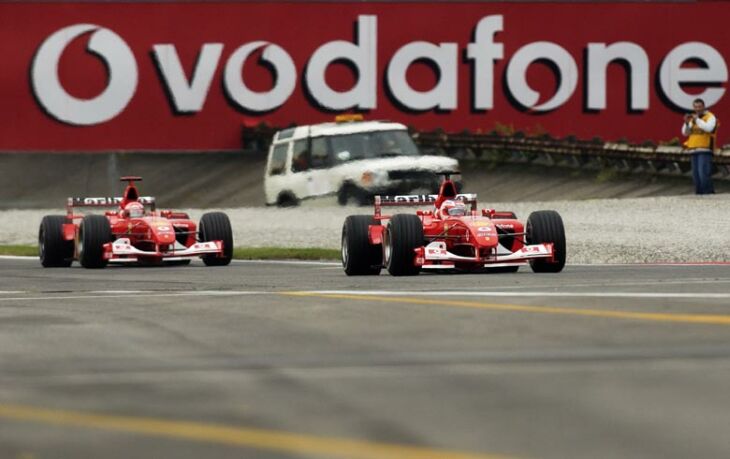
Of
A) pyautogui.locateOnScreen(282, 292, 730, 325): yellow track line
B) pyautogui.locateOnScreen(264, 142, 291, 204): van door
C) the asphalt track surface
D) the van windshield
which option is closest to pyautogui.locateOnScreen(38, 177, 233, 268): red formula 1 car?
the asphalt track surface

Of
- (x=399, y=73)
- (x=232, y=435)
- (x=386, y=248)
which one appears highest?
(x=399, y=73)

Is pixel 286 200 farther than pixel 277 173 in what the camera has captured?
No

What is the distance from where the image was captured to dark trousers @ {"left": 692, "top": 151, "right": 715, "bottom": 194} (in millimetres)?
30781

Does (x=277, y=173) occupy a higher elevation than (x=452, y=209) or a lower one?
higher

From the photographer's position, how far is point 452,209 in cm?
1738

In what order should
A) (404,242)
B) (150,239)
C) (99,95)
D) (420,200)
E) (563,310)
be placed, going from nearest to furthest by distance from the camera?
(563,310)
(404,242)
(420,200)
(150,239)
(99,95)

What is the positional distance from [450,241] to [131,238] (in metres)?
5.29

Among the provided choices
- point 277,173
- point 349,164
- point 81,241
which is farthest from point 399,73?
point 81,241

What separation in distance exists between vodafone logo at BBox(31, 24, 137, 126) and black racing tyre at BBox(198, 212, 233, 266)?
83.1 feet

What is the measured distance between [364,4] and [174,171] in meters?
6.78

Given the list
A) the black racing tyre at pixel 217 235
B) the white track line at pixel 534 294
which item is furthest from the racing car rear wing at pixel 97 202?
the white track line at pixel 534 294

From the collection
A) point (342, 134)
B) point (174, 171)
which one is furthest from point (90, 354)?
point (174, 171)

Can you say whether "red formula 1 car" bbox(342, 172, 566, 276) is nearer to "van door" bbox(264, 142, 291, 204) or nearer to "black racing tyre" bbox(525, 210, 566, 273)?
"black racing tyre" bbox(525, 210, 566, 273)

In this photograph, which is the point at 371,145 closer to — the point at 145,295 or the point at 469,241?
the point at 469,241
